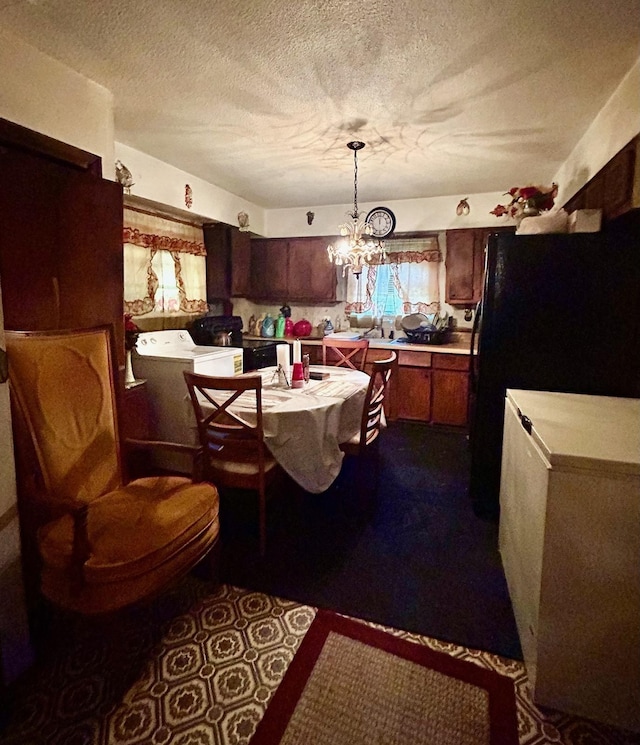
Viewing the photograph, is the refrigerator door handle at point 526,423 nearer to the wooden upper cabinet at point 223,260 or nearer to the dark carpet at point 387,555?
the dark carpet at point 387,555

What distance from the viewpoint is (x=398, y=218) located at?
459 cm

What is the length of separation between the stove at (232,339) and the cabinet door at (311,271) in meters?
0.80

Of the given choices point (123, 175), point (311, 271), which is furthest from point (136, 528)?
point (311, 271)

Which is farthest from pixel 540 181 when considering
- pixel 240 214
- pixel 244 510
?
pixel 244 510

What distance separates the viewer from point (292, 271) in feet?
16.4

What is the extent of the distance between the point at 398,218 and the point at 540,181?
1410 millimetres

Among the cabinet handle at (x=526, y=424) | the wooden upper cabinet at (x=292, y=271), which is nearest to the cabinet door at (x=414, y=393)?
the wooden upper cabinet at (x=292, y=271)

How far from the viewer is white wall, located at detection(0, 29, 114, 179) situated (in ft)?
5.94

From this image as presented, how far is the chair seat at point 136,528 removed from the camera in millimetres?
1325

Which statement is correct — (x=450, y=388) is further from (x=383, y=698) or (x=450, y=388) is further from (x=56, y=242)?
(x=56, y=242)

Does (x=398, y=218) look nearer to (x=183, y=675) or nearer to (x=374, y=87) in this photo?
(x=374, y=87)

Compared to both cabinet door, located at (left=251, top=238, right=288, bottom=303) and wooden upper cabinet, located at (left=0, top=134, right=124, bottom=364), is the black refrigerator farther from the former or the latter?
cabinet door, located at (left=251, top=238, right=288, bottom=303)

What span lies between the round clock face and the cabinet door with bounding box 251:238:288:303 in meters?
1.10

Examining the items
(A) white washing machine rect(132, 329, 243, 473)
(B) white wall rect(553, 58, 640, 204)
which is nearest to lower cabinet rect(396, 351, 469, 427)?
(B) white wall rect(553, 58, 640, 204)
